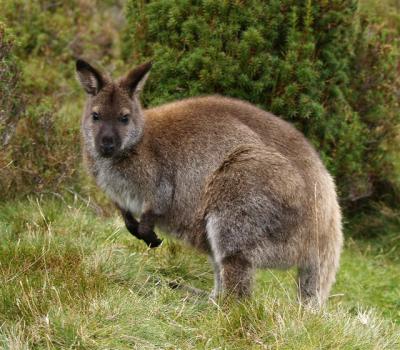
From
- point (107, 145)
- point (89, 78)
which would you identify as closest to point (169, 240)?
point (107, 145)

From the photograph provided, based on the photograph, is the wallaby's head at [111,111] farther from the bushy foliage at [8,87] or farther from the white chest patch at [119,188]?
the bushy foliage at [8,87]

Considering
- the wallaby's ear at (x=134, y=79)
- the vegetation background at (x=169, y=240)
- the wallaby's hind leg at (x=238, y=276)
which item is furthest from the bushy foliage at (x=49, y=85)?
the wallaby's hind leg at (x=238, y=276)

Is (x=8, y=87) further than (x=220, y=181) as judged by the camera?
Yes

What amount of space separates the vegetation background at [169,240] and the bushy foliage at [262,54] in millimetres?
14

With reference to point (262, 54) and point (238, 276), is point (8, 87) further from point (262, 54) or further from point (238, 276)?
point (238, 276)

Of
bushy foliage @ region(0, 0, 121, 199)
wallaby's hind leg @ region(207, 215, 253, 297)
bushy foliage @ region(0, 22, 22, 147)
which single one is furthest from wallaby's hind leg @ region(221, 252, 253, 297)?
bushy foliage @ region(0, 22, 22, 147)

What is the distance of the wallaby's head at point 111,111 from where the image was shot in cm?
607

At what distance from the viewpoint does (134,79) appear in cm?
621

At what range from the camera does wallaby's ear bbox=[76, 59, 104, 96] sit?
20.0ft

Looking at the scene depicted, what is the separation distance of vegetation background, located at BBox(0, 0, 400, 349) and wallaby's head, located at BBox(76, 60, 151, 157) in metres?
0.82

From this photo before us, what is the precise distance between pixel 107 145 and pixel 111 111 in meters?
0.29

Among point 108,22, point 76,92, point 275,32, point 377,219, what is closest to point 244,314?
point 275,32

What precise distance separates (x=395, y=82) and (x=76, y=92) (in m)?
3.81

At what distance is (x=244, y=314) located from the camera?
17.2ft
